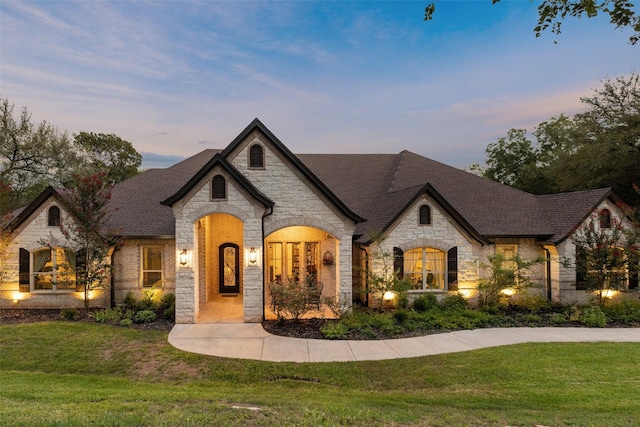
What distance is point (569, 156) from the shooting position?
945 inches

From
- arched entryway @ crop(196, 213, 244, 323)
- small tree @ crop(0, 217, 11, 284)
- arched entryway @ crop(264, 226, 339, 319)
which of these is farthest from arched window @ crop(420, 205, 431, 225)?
small tree @ crop(0, 217, 11, 284)

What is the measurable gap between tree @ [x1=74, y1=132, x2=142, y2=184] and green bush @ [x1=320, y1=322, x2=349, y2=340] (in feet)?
111

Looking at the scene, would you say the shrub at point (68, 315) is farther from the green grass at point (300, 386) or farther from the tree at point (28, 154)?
the tree at point (28, 154)

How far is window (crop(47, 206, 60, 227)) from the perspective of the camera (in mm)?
13547

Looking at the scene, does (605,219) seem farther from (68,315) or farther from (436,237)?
(68,315)

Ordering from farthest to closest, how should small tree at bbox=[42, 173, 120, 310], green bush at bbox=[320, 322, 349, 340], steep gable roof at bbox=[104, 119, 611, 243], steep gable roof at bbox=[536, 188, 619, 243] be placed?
steep gable roof at bbox=[536, 188, 619, 243] → steep gable roof at bbox=[104, 119, 611, 243] → small tree at bbox=[42, 173, 120, 310] → green bush at bbox=[320, 322, 349, 340]

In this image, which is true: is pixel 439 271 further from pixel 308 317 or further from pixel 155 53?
pixel 155 53

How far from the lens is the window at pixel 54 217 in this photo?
13.5 meters

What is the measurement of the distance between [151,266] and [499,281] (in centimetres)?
1390

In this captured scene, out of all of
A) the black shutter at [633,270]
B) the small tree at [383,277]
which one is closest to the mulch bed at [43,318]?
the small tree at [383,277]

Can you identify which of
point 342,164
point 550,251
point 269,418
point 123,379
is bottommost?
point 123,379

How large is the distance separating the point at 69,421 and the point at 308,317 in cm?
862

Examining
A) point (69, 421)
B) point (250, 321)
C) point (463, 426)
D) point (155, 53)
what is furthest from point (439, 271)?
point (155, 53)

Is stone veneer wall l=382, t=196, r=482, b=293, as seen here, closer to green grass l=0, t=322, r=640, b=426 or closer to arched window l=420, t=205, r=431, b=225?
arched window l=420, t=205, r=431, b=225
